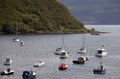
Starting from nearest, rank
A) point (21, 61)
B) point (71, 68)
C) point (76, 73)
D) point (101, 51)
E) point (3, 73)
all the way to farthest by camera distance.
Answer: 1. point (3, 73)
2. point (76, 73)
3. point (71, 68)
4. point (21, 61)
5. point (101, 51)

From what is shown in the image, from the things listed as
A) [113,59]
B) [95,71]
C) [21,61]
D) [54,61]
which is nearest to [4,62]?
[21,61]

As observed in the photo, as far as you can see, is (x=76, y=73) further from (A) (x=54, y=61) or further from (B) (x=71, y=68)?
(A) (x=54, y=61)

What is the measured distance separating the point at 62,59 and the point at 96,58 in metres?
14.3

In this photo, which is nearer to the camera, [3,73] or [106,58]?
[3,73]

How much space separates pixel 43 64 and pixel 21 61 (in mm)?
13185

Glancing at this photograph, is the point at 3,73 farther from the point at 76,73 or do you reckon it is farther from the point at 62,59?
the point at 62,59

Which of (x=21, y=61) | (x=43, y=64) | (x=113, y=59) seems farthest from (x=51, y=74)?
(x=113, y=59)

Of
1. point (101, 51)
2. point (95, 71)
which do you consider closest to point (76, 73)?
point (95, 71)

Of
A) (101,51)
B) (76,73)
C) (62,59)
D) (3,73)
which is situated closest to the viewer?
(3,73)

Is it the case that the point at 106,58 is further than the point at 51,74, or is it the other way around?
the point at 106,58

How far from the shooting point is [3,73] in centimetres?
11700

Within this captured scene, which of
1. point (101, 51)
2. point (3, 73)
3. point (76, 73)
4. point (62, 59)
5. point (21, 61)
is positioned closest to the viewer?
point (3, 73)

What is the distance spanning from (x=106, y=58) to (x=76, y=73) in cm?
4479

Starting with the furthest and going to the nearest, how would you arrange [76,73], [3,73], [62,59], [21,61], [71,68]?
[62,59]
[21,61]
[71,68]
[76,73]
[3,73]
